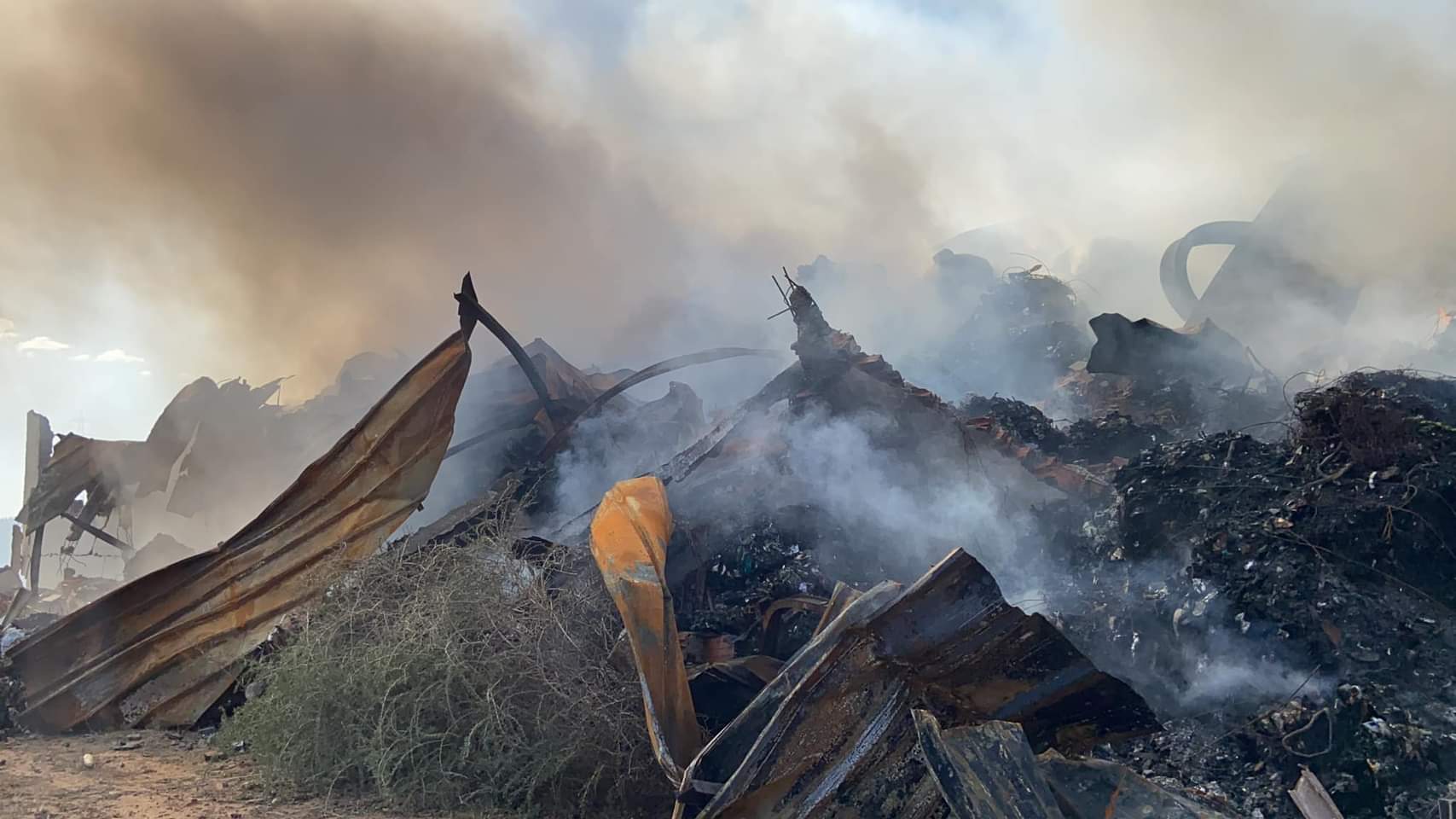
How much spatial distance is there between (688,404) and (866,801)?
6.55 m

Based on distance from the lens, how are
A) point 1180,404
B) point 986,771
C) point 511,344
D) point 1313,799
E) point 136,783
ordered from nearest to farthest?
point 986,771 → point 1313,799 → point 136,783 → point 511,344 → point 1180,404

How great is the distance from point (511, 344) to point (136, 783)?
4.33 metres

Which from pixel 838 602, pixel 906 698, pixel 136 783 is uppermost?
pixel 838 602

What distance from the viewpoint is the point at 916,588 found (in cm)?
311

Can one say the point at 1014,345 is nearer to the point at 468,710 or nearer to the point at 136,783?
the point at 468,710

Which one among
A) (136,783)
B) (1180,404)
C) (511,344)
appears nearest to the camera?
(136,783)

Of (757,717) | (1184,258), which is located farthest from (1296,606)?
(1184,258)

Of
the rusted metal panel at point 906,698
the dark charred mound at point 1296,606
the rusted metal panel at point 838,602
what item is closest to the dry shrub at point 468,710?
the rusted metal panel at point 838,602

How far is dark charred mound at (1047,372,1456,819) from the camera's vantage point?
386 centimetres

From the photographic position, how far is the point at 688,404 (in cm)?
946

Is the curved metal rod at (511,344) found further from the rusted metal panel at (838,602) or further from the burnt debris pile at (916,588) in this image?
the rusted metal panel at (838,602)

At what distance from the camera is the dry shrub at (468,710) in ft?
13.5

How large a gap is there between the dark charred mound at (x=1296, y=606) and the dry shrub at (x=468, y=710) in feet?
7.90

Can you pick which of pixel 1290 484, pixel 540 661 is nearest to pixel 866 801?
pixel 540 661
